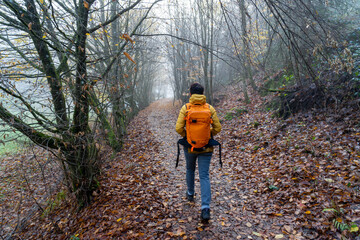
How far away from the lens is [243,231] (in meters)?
3.38

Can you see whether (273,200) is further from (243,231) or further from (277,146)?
(277,146)

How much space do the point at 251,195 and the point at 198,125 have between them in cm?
234

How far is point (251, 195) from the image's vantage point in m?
4.56

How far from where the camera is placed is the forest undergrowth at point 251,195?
3340 mm

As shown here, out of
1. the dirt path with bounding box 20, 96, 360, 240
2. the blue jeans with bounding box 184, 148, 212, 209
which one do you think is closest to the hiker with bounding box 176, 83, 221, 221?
the blue jeans with bounding box 184, 148, 212, 209

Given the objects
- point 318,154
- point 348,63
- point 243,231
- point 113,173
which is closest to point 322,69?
point 318,154

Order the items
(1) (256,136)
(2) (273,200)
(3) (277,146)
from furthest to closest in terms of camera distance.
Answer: (1) (256,136) < (3) (277,146) < (2) (273,200)

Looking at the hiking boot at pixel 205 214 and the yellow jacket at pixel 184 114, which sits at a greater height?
the yellow jacket at pixel 184 114

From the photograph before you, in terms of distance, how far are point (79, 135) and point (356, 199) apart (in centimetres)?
570

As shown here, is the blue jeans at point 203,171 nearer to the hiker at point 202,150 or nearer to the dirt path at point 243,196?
the hiker at point 202,150

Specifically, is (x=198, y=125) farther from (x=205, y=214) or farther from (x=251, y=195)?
(x=251, y=195)

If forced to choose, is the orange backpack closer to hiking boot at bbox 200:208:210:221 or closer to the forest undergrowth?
hiking boot at bbox 200:208:210:221

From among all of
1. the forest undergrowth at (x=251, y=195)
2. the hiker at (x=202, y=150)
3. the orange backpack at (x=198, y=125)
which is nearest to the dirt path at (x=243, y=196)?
the forest undergrowth at (x=251, y=195)

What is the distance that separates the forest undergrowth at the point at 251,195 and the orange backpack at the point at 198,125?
147 cm
